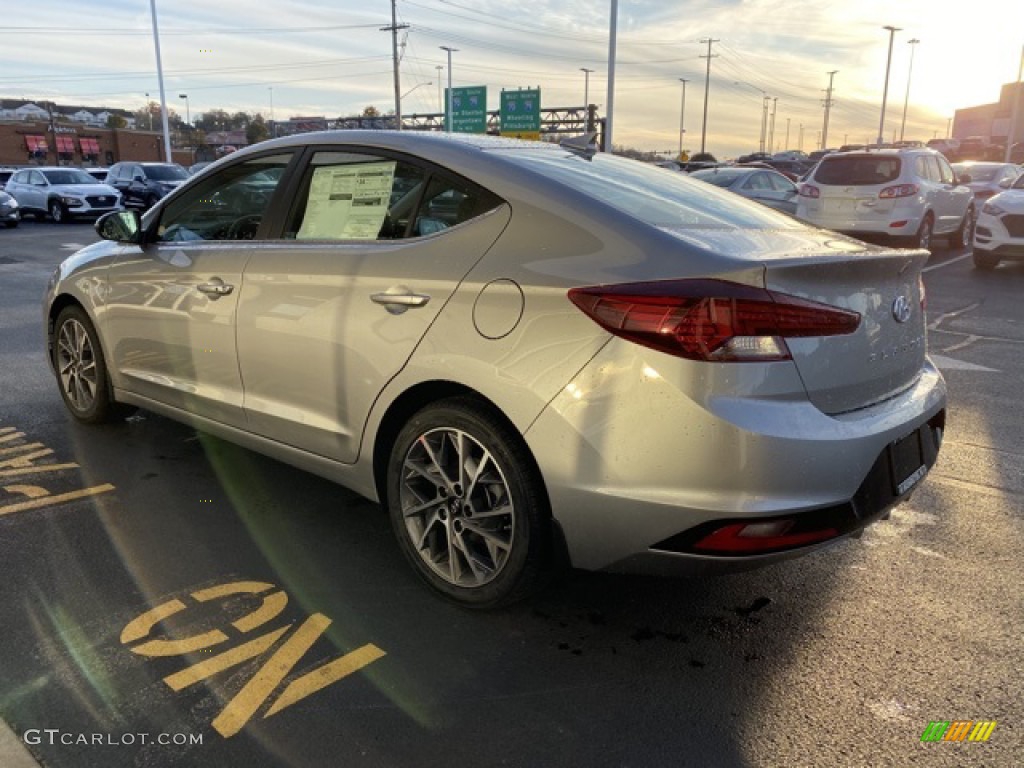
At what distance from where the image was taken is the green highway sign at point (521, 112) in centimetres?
4172

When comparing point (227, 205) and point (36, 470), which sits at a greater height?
point (227, 205)

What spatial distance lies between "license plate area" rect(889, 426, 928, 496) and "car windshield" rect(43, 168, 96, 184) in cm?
2678

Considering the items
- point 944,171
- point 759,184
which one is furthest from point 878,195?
point 759,184

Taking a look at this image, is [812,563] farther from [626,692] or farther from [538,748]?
[538,748]

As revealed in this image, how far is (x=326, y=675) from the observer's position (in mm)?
2561

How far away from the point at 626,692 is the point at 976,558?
70.8 inches

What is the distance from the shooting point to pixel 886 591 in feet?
10.2

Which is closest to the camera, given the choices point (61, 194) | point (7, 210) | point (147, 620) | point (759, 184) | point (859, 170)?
point (147, 620)

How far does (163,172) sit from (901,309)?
2811cm

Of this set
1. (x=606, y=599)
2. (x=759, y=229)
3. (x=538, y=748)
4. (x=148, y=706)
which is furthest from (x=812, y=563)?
(x=148, y=706)

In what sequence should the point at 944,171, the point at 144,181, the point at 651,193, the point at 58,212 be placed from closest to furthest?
1. the point at 651,193
2. the point at 944,171
3. the point at 58,212
4. the point at 144,181

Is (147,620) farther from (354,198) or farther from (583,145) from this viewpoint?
(583,145)

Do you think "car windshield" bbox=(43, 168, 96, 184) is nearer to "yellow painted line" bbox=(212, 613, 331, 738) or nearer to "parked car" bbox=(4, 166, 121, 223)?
"parked car" bbox=(4, 166, 121, 223)

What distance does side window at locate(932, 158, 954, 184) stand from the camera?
14.0 m
